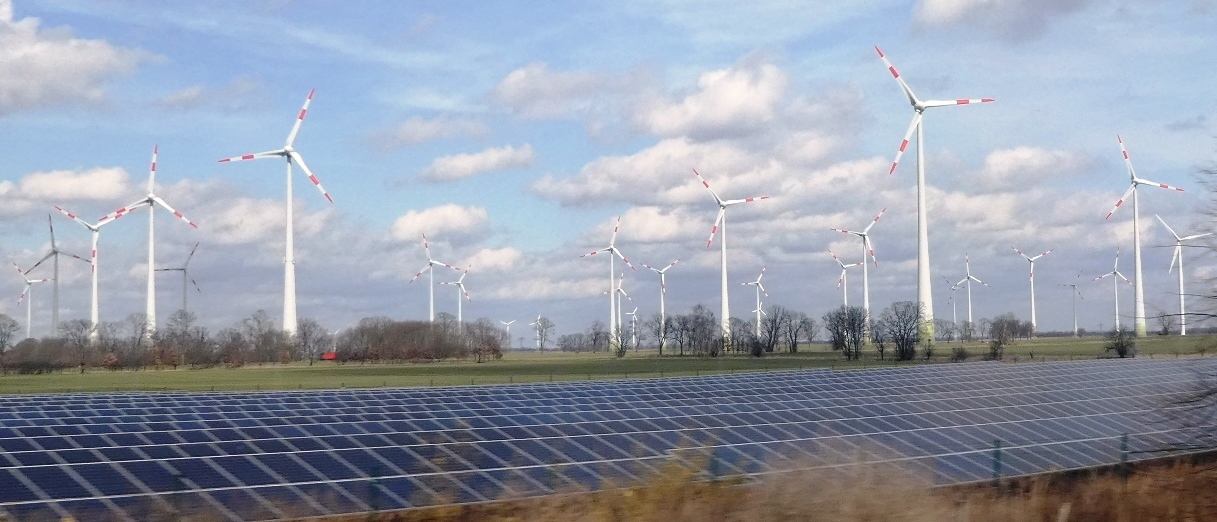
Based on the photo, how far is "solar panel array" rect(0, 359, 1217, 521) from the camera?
2606cm

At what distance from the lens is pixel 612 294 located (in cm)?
19500

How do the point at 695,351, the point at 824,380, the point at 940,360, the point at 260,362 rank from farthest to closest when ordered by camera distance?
the point at 695,351 < the point at 260,362 < the point at 940,360 < the point at 824,380

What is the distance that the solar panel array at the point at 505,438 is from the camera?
26.1 m

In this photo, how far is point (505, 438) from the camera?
34.5m

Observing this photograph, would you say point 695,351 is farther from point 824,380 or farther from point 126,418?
point 126,418

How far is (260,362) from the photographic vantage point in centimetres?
17662

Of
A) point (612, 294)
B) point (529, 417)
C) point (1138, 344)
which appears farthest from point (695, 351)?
point (529, 417)

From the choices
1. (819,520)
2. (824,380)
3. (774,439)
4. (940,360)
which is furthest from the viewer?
(940,360)

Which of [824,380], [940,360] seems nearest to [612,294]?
[940,360]

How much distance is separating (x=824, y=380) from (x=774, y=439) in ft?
80.0

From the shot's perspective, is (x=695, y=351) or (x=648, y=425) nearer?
(x=648, y=425)

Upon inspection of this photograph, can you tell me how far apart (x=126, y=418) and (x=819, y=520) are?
1315 inches

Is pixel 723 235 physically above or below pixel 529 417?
above

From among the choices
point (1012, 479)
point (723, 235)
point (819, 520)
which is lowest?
point (1012, 479)
